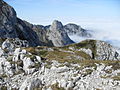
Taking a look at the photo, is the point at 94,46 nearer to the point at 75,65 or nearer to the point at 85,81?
the point at 75,65

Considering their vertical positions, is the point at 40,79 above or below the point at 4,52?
below

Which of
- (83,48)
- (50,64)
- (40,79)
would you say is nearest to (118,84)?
(40,79)

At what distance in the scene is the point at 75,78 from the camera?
6462 cm

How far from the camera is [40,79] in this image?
226ft

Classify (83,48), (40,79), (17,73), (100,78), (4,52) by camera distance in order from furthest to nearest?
(83,48) → (4,52) → (17,73) → (40,79) → (100,78)

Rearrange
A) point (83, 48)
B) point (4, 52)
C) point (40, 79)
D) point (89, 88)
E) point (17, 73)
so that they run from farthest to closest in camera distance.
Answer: point (83, 48) → point (4, 52) → point (17, 73) → point (40, 79) → point (89, 88)

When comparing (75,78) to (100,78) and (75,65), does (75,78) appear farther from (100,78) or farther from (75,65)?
(75,65)

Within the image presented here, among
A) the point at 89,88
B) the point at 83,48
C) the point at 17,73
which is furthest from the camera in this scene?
the point at 83,48

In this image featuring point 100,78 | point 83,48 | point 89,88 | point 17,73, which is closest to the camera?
point 89,88

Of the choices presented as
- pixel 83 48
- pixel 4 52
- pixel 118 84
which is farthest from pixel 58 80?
pixel 83 48

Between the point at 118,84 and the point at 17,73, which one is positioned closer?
the point at 118,84

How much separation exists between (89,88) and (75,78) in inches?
254

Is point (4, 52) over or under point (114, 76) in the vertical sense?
over

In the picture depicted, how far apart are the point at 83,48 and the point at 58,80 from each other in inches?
4062
